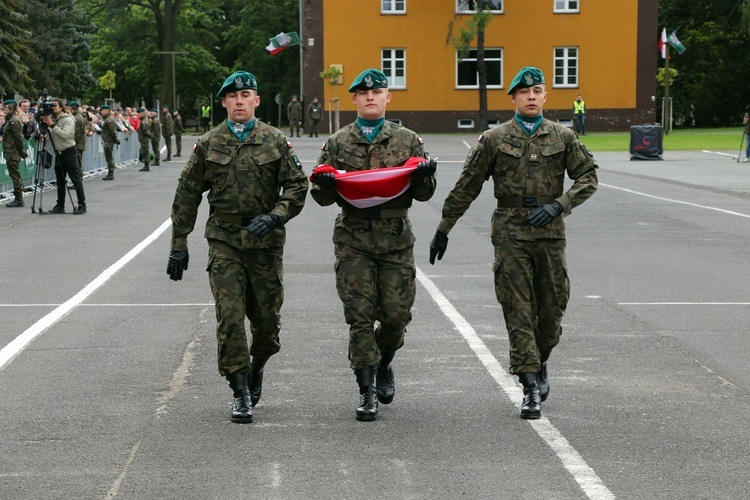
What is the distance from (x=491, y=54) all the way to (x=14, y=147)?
144ft

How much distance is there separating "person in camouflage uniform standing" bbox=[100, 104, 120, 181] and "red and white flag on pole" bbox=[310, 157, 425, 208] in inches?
1014

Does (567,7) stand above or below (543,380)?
above

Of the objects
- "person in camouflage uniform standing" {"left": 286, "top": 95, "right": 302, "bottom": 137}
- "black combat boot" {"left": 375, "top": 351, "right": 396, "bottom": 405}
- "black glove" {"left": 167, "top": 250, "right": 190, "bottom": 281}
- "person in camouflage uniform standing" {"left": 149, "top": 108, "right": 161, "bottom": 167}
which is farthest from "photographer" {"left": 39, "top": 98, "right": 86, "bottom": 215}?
"person in camouflage uniform standing" {"left": 286, "top": 95, "right": 302, "bottom": 137}

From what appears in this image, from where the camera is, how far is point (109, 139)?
32.2 m

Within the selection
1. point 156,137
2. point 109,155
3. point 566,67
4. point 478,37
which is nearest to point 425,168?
point 109,155

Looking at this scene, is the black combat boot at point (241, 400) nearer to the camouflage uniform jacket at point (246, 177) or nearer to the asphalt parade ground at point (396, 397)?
the asphalt parade ground at point (396, 397)

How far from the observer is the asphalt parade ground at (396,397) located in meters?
5.67

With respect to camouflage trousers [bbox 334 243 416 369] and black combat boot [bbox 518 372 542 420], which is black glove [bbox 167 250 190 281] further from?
black combat boot [bbox 518 372 542 420]

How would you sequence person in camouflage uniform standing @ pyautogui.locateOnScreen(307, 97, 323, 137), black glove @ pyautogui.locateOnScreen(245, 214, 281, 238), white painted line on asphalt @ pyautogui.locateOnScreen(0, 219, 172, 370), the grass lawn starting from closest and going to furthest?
black glove @ pyautogui.locateOnScreen(245, 214, 281, 238) < white painted line on asphalt @ pyautogui.locateOnScreen(0, 219, 172, 370) < the grass lawn < person in camouflage uniform standing @ pyautogui.locateOnScreen(307, 97, 323, 137)

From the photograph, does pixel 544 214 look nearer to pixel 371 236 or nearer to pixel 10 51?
pixel 371 236

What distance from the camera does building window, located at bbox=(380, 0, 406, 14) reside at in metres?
63.3

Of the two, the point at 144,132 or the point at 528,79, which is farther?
the point at 144,132

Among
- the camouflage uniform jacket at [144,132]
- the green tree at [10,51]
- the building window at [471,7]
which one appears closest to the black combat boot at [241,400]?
the camouflage uniform jacket at [144,132]

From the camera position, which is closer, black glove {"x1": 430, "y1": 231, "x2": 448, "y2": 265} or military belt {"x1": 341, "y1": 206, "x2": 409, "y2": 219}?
military belt {"x1": 341, "y1": 206, "x2": 409, "y2": 219}
